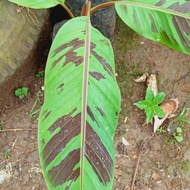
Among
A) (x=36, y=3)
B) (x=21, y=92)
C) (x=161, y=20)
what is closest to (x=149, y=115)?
(x=161, y=20)

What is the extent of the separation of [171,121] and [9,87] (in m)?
0.80

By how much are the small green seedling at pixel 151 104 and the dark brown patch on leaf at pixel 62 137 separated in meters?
0.68

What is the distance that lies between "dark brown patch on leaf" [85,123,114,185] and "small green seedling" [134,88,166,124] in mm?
654

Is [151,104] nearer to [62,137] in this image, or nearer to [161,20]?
[161,20]

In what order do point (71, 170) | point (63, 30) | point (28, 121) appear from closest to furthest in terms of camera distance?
point (71, 170) → point (63, 30) → point (28, 121)

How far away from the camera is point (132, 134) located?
193cm

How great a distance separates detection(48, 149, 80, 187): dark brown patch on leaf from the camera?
3.80ft

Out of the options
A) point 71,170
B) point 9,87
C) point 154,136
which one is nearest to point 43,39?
point 9,87

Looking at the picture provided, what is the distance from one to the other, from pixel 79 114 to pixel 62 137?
3.5 inches

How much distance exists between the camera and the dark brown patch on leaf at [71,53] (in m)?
1.33

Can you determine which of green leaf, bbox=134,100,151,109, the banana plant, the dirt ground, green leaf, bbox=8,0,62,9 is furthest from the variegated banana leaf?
the dirt ground

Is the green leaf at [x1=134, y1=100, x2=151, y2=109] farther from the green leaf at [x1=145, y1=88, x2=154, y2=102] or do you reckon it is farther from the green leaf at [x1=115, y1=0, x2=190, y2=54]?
the green leaf at [x1=115, y1=0, x2=190, y2=54]

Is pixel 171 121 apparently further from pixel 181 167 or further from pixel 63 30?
pixel 63 30

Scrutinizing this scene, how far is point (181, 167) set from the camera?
188 centimetres
